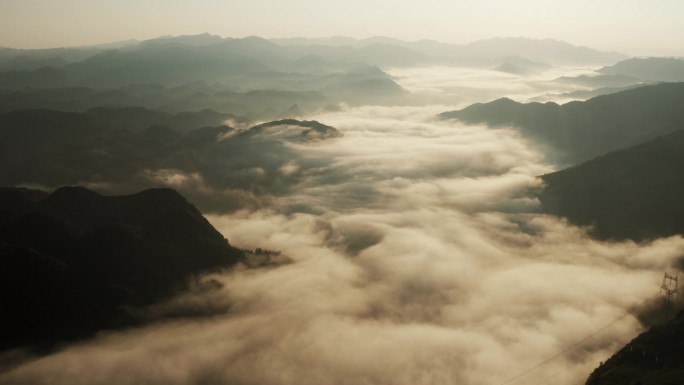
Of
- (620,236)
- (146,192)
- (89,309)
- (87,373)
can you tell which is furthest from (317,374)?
(620,236)

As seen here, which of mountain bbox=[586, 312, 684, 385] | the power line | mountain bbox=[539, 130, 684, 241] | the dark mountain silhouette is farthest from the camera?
mountain bbox=[539, 130, 684, 241]

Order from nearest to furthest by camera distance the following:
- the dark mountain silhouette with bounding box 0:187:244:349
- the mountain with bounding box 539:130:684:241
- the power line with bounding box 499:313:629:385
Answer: the power line with bounding box 499:313:629:385 → the dark mountain silhouette with bounding box 0:187:244:349 → the mountain with bounding box 539:130:684:241

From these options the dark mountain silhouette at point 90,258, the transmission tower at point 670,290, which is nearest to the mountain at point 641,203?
the transmission tower at point 670,290

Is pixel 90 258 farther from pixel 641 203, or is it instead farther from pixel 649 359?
pixel 641 203

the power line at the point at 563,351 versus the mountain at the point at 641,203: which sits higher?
the mountain at the point at 641,203

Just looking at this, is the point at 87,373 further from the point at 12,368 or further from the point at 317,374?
the point at 317,374

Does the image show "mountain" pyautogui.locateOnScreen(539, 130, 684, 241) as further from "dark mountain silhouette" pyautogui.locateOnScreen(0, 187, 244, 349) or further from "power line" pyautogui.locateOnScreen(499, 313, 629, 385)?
"dark mountain silhouette" pyautogui.locateOnScreen(0, 187, 244, 349)

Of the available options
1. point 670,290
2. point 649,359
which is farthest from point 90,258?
point 670,290

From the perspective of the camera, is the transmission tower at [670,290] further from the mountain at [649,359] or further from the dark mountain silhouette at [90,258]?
the dark mountain silhouette at [90,258]

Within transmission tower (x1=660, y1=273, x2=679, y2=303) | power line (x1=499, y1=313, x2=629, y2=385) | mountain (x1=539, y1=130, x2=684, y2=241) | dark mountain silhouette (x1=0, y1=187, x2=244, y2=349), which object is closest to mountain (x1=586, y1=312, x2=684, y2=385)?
transmission tower (x1=660, y1=273, x2=679, y2=303)
